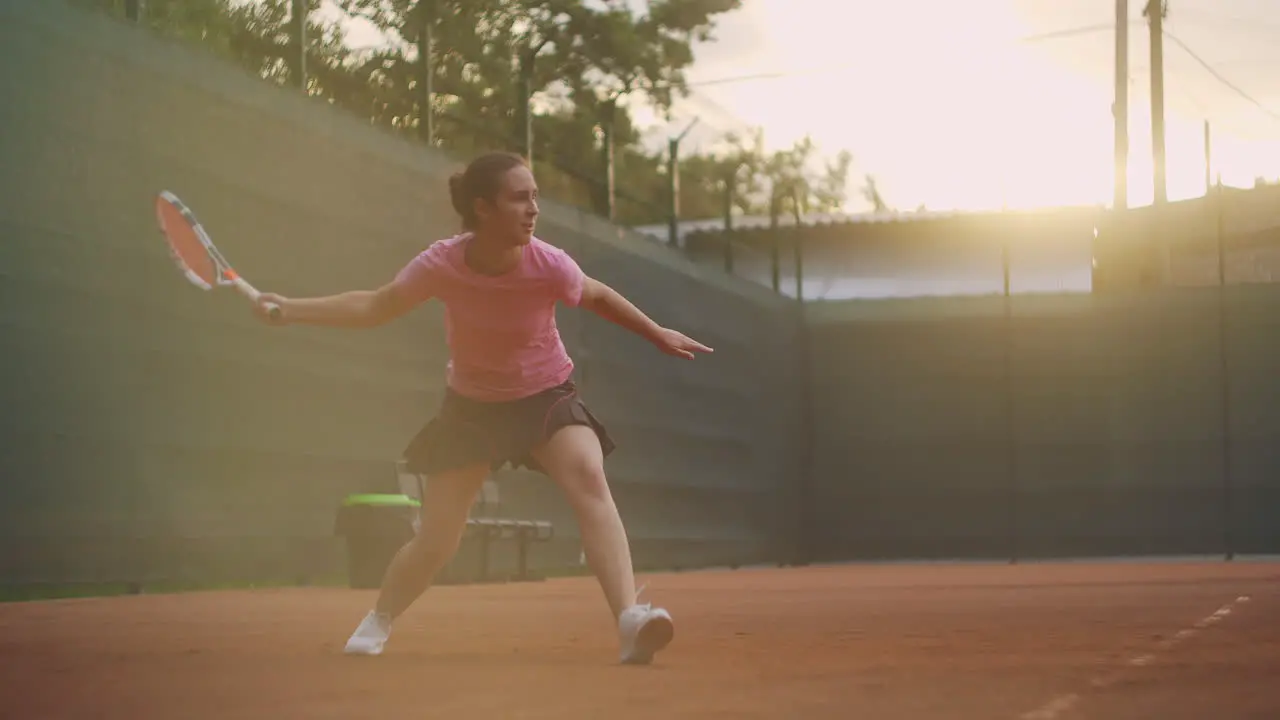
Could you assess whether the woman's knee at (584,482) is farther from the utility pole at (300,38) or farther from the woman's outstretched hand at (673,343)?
the utility pole at (300,38)

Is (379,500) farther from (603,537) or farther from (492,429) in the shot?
(603,537)

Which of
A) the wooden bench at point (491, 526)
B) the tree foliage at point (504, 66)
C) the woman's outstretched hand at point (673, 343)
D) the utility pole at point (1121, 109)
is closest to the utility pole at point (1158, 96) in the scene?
the utility pole at point (1121, 109)

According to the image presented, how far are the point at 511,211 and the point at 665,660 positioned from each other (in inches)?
56.1

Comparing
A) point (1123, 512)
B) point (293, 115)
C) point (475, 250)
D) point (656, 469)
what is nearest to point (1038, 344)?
point (1123, 512)

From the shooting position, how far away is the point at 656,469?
18.3m

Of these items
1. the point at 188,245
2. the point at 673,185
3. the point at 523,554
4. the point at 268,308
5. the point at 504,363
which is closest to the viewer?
the point at 268,308

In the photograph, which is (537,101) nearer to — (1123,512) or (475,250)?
(1123,512)

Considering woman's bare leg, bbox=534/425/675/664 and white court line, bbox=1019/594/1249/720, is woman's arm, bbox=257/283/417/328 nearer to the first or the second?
woman's bare leg, bbox=534/425/675/664

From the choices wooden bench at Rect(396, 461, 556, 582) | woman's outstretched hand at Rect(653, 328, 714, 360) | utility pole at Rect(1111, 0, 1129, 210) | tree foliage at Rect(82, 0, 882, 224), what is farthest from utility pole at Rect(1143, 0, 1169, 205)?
woman's outstretched hand at Rect(653, 328, 714, 360)

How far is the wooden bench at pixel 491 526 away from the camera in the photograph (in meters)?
13.1

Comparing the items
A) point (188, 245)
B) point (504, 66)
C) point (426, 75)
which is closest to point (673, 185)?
point (504, 66)

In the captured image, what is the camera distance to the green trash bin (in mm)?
11875

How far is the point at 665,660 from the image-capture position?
18.8 ft

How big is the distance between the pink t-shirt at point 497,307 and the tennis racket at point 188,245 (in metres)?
0.79
